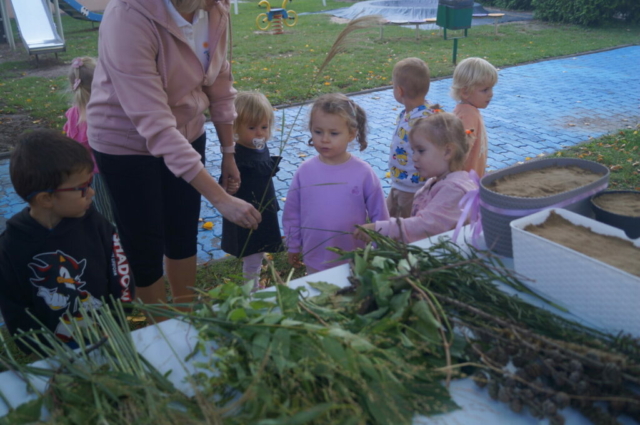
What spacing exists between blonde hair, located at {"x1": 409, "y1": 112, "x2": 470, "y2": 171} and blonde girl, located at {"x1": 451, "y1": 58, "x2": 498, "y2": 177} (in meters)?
1.01

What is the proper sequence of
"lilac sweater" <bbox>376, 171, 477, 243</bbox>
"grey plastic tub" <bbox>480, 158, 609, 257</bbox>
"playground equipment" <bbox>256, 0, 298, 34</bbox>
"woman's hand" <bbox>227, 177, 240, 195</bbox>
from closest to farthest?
"grey plastic tub" <bbox>480, 158, 609, 257</bbox> < "lilac sweater" <bbox>376, 171, 477, 243</bbox> < "woman's hand" <bbox>227, 177, 240, 195</bbox> < "playground equipment" <bbox>256, 0, 298, 34</bbox>

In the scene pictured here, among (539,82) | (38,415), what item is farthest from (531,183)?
(539,82)

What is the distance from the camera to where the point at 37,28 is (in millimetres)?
12055

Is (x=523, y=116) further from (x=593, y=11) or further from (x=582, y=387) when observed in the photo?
(x=593, y=11)

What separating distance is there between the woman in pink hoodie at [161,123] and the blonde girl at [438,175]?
0.68m

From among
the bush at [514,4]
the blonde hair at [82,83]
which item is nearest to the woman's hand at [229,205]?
the blonde hair at [82,83]

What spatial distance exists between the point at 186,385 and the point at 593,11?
17472 millimetres

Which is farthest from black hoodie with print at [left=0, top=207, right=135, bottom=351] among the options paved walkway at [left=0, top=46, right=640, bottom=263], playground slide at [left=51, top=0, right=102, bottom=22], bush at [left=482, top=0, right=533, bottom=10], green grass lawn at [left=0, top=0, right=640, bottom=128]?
bush at [left=482, top=0, right=533, bottom=10]

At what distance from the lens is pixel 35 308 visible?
2023 mm

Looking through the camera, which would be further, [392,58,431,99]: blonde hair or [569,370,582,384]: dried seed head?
[392,58,431,99]: blonde hair

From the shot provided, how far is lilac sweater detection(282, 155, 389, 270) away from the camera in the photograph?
2.69 meters

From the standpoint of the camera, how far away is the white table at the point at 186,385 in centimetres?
110

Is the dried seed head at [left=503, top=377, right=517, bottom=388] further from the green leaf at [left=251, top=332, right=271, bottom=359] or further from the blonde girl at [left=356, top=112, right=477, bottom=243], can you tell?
Result: the blonde girl at [left=356, top=112, right=477, bottom=243]

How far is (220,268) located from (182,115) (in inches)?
62.1
